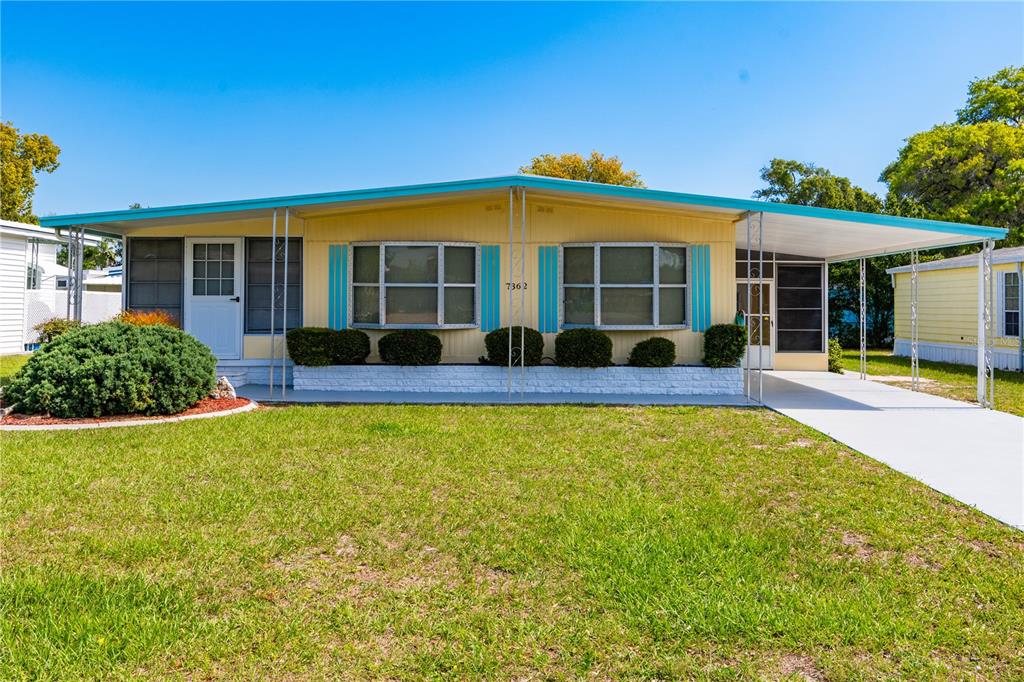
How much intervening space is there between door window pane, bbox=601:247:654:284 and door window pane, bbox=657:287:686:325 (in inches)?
15.2

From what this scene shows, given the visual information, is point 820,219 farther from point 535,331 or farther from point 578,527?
point 578,527

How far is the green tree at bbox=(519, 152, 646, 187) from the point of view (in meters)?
29.5

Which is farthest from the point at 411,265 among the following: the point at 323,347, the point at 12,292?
the point at 12,292

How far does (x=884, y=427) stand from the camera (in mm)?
7047

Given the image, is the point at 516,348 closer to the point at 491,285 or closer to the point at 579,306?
the point at 491,285

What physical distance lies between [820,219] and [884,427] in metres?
2.99

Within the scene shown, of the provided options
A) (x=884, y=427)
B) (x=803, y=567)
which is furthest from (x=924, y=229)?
(x=803, y=567)

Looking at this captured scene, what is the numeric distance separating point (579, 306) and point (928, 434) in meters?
5.09

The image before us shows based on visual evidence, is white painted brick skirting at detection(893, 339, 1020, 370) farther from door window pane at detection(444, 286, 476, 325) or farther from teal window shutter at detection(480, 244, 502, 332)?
door window pane at detection(444, 286, 476, 325)

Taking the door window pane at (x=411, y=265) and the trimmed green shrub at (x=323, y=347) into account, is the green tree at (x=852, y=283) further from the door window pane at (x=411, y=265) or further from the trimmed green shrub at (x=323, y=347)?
the trimmed green shrub at (x=323, y=347)

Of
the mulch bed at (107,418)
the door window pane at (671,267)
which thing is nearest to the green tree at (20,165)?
the mulch bed at (107,418)

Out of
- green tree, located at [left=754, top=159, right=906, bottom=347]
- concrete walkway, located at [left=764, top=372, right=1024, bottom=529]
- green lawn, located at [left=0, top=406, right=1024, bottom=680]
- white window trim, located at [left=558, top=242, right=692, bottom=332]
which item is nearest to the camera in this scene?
green lawn, located at [left=0, top=406, right=1024, bottom=680]

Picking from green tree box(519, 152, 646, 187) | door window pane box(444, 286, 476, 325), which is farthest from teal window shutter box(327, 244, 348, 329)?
green tree box(519, 152, 646, 187)

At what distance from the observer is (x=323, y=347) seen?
9.51m
